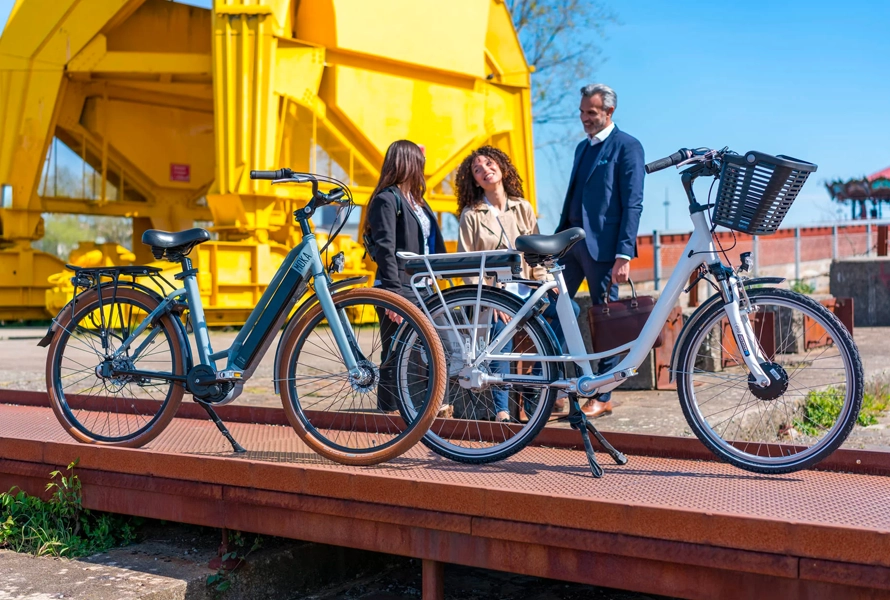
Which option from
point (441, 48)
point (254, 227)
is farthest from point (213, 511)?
point (441, 48)

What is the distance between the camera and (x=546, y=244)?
13.0ft

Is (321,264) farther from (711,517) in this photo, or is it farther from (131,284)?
(711,517)

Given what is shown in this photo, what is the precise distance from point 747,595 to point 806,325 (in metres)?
1.15

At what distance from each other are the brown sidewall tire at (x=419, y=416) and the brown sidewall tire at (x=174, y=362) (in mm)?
555

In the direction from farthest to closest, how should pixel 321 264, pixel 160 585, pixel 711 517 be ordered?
pixel 321 264
pixel 160 585
pixel 711 517

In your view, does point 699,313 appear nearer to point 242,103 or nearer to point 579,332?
point 579,332

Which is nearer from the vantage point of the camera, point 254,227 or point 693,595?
point 693,595

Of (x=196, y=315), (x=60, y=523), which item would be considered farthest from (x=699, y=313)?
(x=60, y=523)

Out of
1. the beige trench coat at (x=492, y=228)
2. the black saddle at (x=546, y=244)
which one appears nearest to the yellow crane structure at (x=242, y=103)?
the beige trench coat at (x=492, y=228)

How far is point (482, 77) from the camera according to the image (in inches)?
626

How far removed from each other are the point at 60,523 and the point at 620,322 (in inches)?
110

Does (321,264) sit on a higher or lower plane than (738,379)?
higher

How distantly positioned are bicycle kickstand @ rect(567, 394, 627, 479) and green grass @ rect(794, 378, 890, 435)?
1207 mm

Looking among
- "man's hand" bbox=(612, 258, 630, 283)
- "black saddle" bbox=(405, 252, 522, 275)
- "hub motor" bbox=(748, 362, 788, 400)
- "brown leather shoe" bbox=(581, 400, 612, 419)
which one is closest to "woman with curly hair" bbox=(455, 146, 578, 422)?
"man's hand" bbox=(612, 258, 630, 283)
